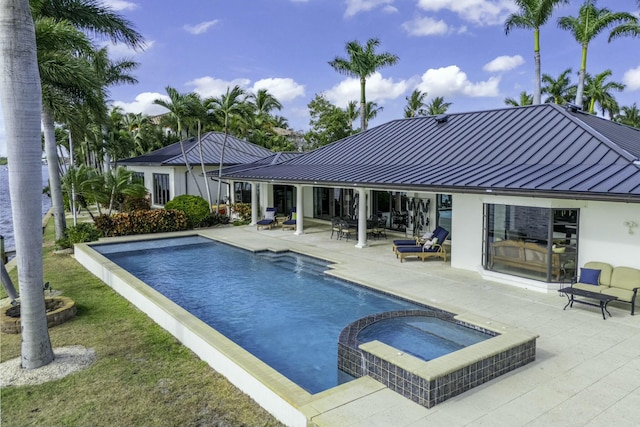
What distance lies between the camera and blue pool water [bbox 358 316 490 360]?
793 centimetres

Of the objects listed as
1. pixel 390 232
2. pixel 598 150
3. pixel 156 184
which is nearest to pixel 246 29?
pixel 156 184

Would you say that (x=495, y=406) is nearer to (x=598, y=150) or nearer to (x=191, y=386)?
(x=191, y=386)

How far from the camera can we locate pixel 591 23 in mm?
28531

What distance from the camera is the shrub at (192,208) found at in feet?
74.7

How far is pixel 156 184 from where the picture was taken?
3194 cm

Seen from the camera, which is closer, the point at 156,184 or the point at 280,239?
the point at 280,239

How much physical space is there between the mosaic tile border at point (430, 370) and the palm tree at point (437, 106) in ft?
165

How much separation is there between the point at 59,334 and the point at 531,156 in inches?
524

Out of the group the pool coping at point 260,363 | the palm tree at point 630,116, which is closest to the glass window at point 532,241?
the pool coping at point 260,363

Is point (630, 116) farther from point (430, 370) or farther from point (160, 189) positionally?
point (430, 370)

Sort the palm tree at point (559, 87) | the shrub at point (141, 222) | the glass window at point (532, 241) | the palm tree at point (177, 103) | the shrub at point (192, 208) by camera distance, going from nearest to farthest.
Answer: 1. the glass window at point (532, 241)
2. the shrub at point (141, 222)
3. the shrub at point (192, 208)
4. the palm tree at point (177, 103)
5. the palm tree at point (559, 87)

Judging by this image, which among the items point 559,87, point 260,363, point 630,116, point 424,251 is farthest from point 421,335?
point 630,116

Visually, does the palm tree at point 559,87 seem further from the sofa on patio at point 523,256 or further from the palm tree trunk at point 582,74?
the sofa on patio at point 523,256

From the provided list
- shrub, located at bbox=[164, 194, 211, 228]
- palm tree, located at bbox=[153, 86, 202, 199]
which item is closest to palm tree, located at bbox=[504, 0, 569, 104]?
palm tree, located at bbox=[153, 86, 202, 199]
